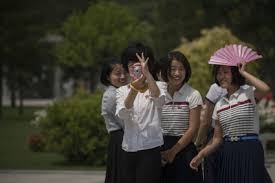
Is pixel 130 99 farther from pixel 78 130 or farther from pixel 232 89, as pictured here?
pixel 78 130

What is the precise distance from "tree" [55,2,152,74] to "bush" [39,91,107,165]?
23343mm

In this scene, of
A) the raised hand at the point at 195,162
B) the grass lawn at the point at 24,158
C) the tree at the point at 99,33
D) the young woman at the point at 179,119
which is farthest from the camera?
the tree at the point at 99,33

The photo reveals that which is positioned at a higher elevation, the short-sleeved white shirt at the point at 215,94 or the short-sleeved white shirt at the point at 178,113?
the short-sleeved white shirt at the point at 215,94

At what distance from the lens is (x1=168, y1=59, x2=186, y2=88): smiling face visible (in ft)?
23.5

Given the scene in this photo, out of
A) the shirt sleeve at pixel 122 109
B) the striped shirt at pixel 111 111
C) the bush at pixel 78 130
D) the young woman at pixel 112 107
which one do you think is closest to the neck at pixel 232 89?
the shirt sleeve at pixel 122 109

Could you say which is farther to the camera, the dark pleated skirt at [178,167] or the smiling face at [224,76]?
the dark pleated skirt at [178,167]

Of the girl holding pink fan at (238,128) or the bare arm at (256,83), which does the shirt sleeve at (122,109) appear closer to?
the girl holding pink fan at (238,128)

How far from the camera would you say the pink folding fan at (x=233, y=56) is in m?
6.76

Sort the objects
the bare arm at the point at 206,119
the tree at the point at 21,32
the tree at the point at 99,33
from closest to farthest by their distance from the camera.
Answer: the bare arm at the point at 206,119, the tree at the point at 21,32, the tree at the point at 99,33

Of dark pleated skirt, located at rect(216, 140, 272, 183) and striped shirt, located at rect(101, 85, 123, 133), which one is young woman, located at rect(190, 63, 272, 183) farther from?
striped shirt, located at rect(101, 85, 123, 133)

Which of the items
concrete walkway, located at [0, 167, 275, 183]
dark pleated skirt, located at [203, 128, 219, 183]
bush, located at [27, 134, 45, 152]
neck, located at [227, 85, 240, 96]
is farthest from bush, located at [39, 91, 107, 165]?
neck, located at [227, 85, 240, 96]

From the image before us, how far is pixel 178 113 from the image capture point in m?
7.14

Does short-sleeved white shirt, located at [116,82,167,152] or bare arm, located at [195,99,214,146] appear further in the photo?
bare arm, located at [195,99,214,146]

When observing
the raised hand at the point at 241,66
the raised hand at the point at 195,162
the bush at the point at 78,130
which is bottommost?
the bush at the point at 78,130
